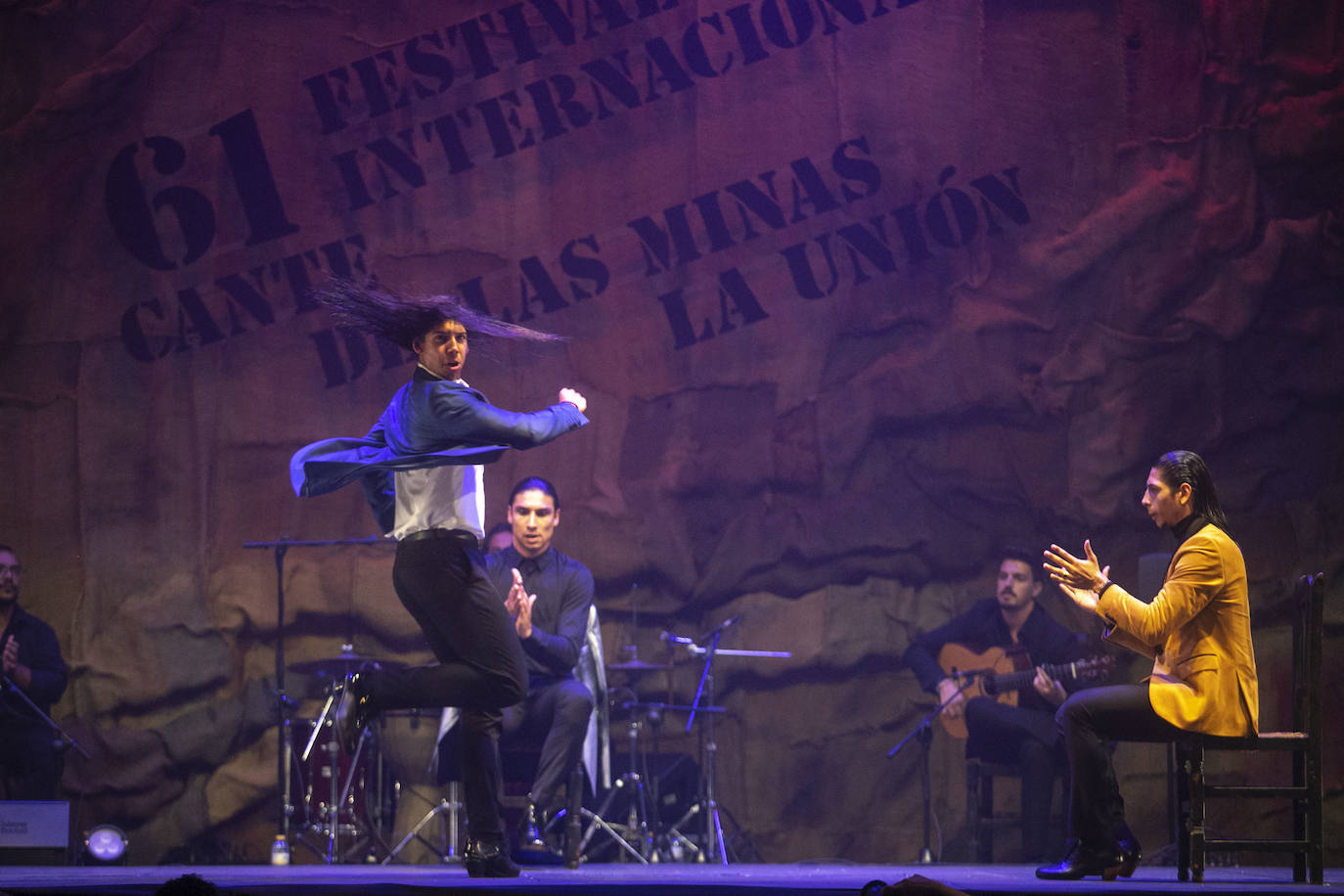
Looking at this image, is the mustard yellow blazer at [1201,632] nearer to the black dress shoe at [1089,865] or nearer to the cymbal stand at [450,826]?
the black dress shoe at [1089,865]

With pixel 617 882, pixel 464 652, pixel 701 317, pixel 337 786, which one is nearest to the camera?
pixel 617 882

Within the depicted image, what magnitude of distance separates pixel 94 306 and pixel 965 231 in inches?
200

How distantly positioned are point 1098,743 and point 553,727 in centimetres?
251

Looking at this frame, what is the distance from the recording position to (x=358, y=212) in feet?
28.1

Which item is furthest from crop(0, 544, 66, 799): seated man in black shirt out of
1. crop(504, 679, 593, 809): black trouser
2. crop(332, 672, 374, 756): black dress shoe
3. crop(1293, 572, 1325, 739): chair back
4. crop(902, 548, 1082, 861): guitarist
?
crop(1293, 572, 1325, 739): chair back

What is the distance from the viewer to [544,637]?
6.61m

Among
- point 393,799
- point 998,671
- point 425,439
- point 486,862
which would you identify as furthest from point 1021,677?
point 425,439

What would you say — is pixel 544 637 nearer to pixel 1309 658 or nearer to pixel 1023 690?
pixel 1023 690

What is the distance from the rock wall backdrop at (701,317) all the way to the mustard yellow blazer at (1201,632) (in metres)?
3.67

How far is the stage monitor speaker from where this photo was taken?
20.6 ft

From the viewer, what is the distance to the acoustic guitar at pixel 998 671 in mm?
7059

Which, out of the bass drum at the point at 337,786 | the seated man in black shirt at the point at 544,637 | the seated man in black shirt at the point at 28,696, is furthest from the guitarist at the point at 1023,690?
the seated man in black shirt at the point at 28,696

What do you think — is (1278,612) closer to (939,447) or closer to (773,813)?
(939,447)

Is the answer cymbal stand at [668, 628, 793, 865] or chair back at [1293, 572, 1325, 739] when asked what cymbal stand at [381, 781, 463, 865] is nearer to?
cymbal stand at [668, 628, 793, 865]
